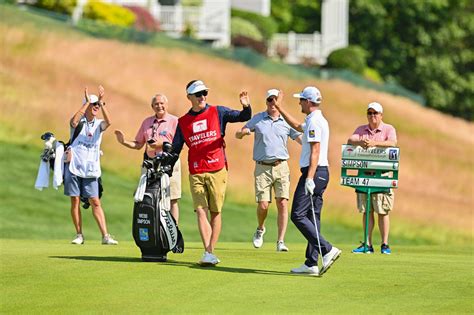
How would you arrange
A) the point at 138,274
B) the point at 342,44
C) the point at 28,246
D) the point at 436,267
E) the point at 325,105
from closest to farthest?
the point at 138,274
the point at 436,267
the point at 28,246
the point at 325,105
the point at 342,44

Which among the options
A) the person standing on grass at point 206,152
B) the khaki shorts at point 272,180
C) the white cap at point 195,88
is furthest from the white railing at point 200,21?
the white cap at point 195,88

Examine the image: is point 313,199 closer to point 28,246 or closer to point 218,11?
point 28,246

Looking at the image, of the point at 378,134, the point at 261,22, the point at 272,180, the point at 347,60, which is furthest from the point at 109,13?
the point at 378,134

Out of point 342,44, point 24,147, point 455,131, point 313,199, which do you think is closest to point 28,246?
point 313,199

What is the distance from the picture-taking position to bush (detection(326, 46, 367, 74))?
2550 inches

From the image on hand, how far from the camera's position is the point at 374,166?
61.4 ft

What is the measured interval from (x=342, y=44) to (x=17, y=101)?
36.9m

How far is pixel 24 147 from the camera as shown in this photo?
33125 millimetres

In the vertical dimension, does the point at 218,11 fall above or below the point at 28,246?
above

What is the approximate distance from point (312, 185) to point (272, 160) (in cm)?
469

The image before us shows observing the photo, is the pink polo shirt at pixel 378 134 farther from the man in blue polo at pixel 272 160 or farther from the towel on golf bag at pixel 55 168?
the towel on golf bag at pixel 55 168

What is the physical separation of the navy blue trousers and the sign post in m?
4.05

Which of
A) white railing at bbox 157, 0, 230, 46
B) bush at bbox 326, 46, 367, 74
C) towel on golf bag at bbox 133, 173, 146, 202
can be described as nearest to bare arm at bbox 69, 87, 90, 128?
towel on golf bag at bbox 133, 173, 146, 202

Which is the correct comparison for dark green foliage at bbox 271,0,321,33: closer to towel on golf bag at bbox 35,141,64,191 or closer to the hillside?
the hillside
